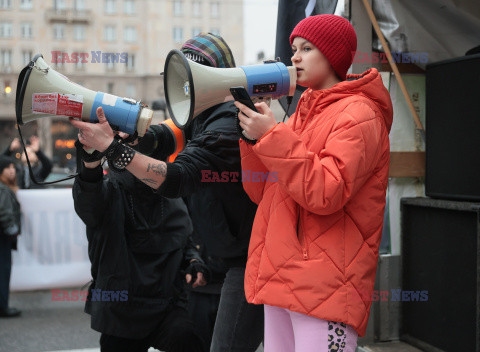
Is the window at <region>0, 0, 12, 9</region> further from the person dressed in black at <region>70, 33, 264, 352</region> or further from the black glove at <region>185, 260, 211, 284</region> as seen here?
the person dressed in black at <region>70, 33, 264, 352</region>

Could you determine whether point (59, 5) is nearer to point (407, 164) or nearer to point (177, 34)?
point (177, 34)

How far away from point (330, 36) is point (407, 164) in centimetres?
177

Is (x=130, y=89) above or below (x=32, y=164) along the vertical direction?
above

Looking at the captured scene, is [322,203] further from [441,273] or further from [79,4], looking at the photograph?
[79,4]

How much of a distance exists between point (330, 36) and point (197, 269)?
149 cm

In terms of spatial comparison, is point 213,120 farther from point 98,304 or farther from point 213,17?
point 213,17

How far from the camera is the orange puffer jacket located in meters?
1.70

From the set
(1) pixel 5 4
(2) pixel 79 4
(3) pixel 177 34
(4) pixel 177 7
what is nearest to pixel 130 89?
(3) pixel 177 34

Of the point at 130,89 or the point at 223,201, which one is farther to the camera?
the point at 130,89

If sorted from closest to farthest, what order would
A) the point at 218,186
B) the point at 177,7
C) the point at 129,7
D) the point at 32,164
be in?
the point at 218,186
the point at 32,164
the point at 177,7
the point at 129,7

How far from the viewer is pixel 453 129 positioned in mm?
2992

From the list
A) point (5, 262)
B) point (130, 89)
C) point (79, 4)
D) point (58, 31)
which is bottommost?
point (5, 262)

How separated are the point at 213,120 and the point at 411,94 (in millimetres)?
1684

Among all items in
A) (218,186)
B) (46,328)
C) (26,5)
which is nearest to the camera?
(218,186)
